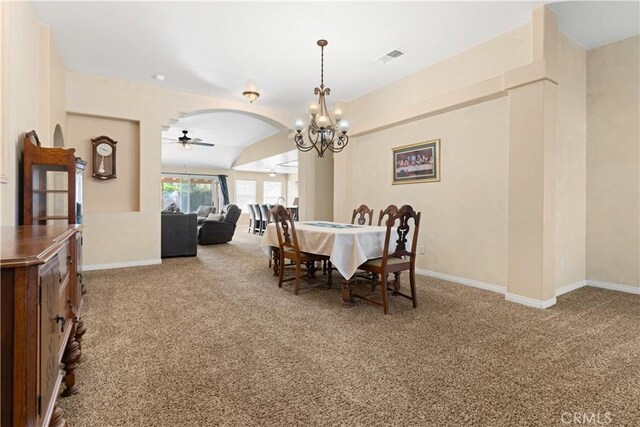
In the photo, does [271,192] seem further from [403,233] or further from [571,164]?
[571,164]

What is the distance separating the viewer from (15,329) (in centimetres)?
75

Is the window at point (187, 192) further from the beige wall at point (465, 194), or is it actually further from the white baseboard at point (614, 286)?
the white baseboard at point (614, 286)

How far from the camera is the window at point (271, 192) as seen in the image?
539 inches

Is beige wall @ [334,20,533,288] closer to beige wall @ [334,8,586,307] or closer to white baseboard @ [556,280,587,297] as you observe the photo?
beige wall @ [334,8,586,307]

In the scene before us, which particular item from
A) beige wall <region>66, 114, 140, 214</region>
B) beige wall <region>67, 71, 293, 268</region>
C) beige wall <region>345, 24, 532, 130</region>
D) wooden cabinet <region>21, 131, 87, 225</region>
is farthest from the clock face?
beige wall <region>345, 24, 532, 130</region>

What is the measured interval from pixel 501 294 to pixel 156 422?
329 cm

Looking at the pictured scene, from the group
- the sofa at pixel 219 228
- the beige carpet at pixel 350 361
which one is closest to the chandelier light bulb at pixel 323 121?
the beige carpet at pixel 350 361

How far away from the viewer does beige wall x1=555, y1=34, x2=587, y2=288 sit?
3432 mm

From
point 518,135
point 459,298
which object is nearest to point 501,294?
point 459,298

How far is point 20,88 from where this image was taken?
2.47 metres

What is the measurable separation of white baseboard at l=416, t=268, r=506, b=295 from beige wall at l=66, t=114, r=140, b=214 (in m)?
4.32

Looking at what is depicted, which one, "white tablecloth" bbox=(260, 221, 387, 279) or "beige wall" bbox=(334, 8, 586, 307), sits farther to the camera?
"beige wall" bbox=(334, 8, 586, 307)

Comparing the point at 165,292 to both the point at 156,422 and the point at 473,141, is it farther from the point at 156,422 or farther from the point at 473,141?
the point at 473,141

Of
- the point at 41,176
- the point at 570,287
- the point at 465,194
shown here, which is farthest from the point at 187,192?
the point at 570,287
